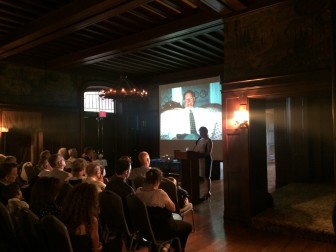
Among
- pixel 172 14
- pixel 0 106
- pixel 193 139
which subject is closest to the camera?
pixel 172 14

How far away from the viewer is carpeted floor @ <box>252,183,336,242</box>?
414cm

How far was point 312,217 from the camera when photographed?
462cm

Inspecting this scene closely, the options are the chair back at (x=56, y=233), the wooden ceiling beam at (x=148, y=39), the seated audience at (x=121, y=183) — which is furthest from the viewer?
the wooden ceiling beam at (x=148, y=39)

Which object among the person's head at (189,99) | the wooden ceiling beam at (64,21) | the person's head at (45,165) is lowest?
the person's head at (45,165)

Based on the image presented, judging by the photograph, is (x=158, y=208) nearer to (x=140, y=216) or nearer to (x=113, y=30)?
(x=140, y=216)

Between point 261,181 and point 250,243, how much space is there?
1.32 m

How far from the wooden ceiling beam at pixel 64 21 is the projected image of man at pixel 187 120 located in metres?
4.78

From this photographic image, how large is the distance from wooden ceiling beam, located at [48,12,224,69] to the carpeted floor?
11.1 feet

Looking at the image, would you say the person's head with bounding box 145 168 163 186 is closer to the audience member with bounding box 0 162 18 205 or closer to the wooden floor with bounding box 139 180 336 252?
the wooden floor with bounding box 139 180 336 252

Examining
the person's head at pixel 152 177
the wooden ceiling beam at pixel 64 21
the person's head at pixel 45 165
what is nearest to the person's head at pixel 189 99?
A: the wooden ceiling beam at pixel 64 21

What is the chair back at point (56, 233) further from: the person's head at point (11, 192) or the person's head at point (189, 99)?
the person's head at point (189, 99)

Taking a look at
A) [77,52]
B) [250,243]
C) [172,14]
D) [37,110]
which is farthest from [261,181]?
[37,110]

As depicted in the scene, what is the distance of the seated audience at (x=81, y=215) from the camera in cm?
231

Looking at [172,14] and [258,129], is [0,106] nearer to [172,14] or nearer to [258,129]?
[172,14]
